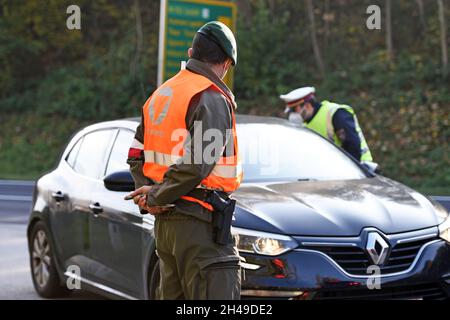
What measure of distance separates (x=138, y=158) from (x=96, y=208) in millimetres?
2463

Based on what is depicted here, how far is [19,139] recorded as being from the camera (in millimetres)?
28625

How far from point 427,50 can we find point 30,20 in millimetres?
13702

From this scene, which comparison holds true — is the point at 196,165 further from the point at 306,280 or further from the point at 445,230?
the point at 445,230

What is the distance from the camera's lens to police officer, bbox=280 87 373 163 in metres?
9.48

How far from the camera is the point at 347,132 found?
9477 mm

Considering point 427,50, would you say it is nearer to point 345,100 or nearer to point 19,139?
point 345,100

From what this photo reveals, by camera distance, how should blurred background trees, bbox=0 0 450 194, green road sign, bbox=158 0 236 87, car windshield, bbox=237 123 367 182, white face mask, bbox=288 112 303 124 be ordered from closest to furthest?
car windshield, bbox=237 123 367 182
white face mask, bbox=288 112 303 124
green road sign, bbox=158 0 236 87
blurred background trees, bbox=0 0 450 194

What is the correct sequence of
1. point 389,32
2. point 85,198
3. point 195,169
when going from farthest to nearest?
point 389,32, point 85,198, point 195,169

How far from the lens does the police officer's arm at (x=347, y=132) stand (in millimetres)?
9469

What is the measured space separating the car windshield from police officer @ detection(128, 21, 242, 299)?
2.49 m

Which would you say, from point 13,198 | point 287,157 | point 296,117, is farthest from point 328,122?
point 13,198

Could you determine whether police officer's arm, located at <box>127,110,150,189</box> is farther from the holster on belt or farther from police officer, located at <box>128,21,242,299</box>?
the holster on belt

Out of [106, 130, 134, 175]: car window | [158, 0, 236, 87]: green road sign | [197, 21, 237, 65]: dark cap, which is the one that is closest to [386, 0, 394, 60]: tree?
[158, 0, 236, 87]: green road sign
